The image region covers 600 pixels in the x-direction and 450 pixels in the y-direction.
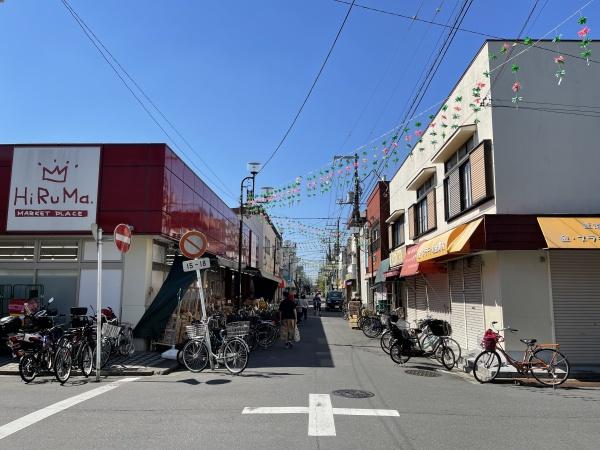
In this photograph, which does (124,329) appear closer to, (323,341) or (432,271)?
(323,341)

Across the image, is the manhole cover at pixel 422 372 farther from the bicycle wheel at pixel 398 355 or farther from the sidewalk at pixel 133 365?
the sidewalk at pixel 133 365

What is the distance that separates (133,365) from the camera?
37.7ft

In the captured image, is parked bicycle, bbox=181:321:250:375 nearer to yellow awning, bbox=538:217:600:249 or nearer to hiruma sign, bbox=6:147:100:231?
hiruma sign, bbox=6:147:100:231

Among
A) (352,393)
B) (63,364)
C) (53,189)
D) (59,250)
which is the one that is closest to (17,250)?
(59,250)

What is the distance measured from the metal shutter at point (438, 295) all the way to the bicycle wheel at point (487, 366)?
5.93m

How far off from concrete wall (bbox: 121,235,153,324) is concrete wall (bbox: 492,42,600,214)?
9.71 metres

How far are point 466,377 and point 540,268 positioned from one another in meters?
3.15

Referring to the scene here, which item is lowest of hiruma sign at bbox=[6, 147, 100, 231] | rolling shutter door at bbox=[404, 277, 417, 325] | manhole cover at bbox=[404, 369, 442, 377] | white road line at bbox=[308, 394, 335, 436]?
manhole cover at bbox=[404, 369, 442, 377]

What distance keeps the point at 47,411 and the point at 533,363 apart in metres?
8.88

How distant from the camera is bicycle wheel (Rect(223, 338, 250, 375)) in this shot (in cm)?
1052

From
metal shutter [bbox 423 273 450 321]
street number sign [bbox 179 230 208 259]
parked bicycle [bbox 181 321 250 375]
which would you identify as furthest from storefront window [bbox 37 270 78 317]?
metal shutter [bbox 423 273 450 321]

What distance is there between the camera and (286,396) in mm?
8133

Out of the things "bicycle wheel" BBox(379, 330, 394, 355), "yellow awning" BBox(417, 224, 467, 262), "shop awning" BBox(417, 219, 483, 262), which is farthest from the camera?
"bicycle wheel" BBox(379, 330, 394, 355)

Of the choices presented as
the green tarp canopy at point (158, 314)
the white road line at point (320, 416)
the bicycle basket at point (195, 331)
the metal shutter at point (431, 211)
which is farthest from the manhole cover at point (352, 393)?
the metal shutter at point (431, 211)
